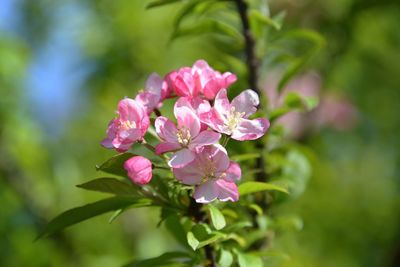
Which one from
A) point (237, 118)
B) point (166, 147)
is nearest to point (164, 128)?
point (166, 147)

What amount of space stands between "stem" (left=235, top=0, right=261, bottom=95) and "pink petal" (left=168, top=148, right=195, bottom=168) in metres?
0.60

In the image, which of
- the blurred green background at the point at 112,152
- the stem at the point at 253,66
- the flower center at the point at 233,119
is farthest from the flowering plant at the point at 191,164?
the blurred green background at the point at 112,152

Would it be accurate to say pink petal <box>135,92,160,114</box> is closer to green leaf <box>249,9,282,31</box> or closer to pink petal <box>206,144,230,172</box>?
pink petal <box>206,144,230,172</box>

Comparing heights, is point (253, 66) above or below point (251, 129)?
below

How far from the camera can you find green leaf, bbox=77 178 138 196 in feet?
4.54

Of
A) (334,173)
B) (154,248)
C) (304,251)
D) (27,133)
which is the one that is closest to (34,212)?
(27,133)

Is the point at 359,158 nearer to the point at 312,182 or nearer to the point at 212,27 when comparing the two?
the point at 312,182

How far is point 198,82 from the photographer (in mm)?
1423

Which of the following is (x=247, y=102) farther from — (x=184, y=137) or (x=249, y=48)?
(x=249, y=48)

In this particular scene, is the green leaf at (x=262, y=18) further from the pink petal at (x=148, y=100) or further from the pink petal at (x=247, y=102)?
the pink petal at (x=148, y=100)

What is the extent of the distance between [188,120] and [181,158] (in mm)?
81

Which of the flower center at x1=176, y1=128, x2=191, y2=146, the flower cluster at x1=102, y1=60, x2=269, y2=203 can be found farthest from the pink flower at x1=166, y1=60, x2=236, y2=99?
the flower center at x1=176, y1=128, x2=191, y2=146

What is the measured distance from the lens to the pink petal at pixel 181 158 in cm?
129

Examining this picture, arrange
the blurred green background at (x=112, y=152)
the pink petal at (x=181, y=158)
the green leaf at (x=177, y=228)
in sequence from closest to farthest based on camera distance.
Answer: the pink petal at (x=181, y=158), the green leaf at (x=177, y=228), the blurred green background at (x=112, y=152)
